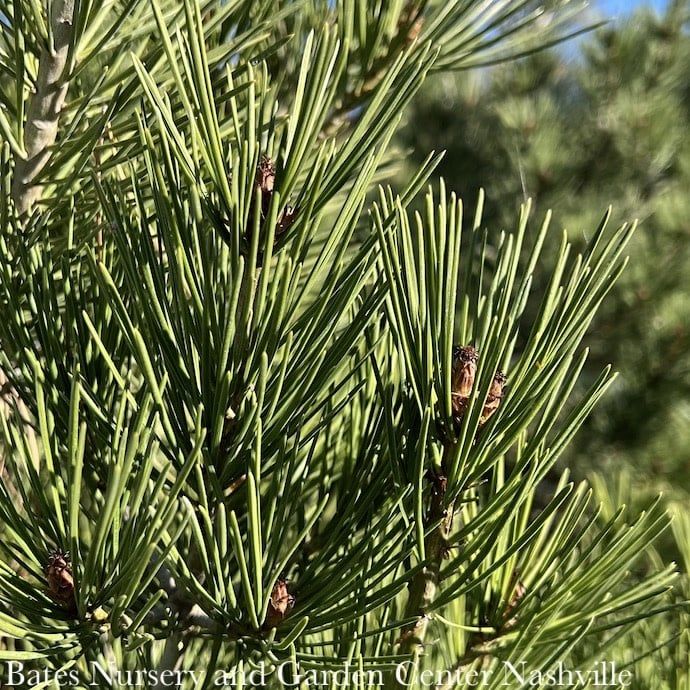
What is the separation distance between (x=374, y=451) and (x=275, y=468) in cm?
4

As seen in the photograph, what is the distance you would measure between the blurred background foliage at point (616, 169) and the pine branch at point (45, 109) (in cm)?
112

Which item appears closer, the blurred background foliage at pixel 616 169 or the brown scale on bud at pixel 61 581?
the brown scale on bud at pixel 61 581

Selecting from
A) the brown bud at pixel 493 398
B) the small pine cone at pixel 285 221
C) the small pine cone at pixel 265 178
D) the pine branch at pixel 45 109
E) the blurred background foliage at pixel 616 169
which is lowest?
the brown bud at pixel 493 398

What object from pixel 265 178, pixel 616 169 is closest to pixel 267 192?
pixel 265 178

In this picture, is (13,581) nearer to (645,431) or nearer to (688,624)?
(688,624)

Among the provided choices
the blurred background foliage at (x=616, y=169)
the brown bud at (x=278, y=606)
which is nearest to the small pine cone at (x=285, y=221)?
the brown bud at (x=278, y=606)

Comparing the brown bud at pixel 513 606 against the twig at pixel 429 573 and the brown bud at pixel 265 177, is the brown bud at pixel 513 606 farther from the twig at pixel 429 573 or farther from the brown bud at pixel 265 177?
the brown bud at pixel 265 177

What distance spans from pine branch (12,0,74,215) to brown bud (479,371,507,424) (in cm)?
18

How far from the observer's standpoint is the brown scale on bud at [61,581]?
9.2 inches

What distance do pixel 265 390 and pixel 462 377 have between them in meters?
0.06

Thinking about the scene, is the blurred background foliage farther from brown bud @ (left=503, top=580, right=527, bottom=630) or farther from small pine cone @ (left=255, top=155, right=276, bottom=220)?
small pine cone @ (left=255, top=155, right=276, bottom=220)

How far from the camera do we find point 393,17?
36 centimetres

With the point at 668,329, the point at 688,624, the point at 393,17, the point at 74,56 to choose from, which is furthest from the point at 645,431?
the point at 74,56

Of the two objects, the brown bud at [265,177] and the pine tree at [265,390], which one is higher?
the brown bud at [265,177]
